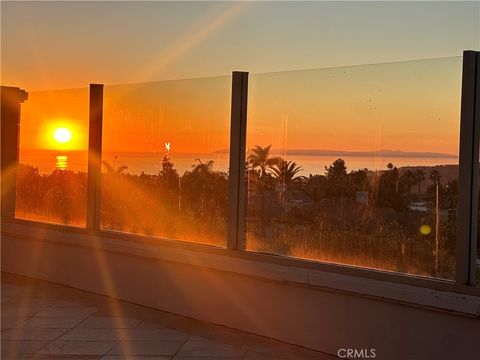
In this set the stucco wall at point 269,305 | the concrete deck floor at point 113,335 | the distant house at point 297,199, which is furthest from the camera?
the distant house at point 297,199

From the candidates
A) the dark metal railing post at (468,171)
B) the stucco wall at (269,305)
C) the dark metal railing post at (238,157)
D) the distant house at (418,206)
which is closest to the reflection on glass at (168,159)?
the dark metal railing post at (238,157)

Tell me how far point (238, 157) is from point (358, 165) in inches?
52.1

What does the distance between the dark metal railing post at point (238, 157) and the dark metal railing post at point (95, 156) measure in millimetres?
2225

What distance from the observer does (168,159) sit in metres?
6.63

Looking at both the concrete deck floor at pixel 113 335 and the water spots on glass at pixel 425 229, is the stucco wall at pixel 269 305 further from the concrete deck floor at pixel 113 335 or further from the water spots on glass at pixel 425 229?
the water spots on glass at pixel 425 229

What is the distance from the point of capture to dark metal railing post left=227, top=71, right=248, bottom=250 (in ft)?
19.0

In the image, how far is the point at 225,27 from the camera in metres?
7.47

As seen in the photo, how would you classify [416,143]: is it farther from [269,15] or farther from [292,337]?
[269,15]

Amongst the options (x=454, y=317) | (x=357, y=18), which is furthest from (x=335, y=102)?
(x=454, y=317)

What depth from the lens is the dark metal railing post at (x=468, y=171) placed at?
14.0 ft

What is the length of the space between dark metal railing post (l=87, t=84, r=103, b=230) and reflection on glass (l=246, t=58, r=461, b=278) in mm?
2416

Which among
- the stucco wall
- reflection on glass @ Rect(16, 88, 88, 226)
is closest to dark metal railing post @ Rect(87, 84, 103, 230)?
reflection on glass @ Rect(16, 88, 88, 226)

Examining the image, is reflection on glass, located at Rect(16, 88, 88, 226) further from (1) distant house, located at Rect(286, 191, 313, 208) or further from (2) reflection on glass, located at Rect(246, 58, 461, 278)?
(1) distant house, located at Rect(286, 191, 313, 208)

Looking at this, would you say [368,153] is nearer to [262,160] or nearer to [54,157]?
[262,160]
